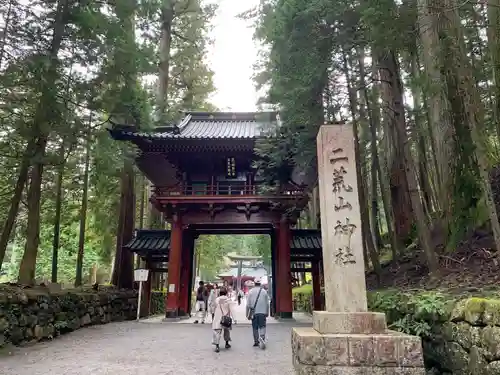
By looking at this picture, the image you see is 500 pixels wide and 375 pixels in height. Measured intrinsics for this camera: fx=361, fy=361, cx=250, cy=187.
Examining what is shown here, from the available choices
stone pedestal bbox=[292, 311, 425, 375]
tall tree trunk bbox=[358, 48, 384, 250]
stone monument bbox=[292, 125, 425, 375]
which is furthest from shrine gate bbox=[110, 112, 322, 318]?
stone pedestal bbox=[292, 311, 425, 375]

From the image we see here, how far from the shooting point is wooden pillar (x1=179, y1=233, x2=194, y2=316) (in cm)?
1311

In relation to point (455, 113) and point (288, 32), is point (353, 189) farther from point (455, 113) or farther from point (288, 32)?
point (288, 32)

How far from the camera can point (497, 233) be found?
4.33 meters

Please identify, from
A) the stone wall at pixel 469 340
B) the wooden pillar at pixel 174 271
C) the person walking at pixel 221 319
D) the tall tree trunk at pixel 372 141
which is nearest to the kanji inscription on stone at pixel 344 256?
the stone wall at pixel 469 340

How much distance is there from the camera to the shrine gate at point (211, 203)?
1204cm

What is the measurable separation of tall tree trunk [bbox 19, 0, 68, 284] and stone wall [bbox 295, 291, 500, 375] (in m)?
7.07

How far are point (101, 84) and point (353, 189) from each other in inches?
253

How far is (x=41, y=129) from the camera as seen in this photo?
7.04m

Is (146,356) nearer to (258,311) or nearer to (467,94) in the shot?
(258,311)

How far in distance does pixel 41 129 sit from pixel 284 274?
27.7 feet

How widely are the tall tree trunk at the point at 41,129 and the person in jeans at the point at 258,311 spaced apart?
15.5 ft

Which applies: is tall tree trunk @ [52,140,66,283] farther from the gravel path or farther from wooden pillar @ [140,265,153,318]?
wooden pillar @ [140,265,153,318]

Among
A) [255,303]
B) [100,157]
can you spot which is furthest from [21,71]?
[255,303]

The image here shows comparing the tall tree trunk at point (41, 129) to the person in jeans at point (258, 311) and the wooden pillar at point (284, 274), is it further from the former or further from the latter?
the wooden pillar at point (284, 274)
